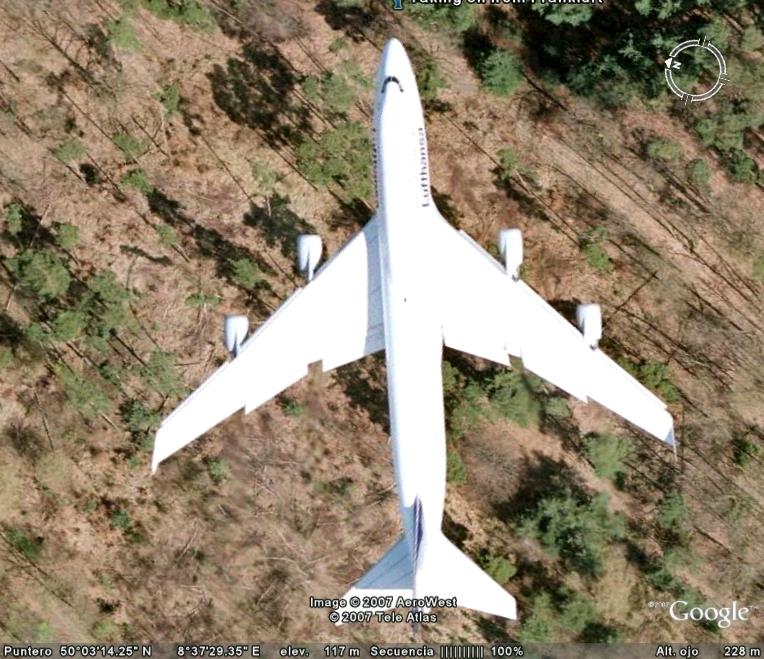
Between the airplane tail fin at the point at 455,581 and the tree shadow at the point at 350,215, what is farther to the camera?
the tree shadow at the point at 350,215

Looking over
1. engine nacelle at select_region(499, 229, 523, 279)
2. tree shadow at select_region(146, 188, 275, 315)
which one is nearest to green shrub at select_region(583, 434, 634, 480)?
engine nacelle at select_region(499, 229, 523, 279)

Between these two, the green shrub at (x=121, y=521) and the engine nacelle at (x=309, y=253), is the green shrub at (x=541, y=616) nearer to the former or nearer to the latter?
the engine nacelle at (x=309, y=253)

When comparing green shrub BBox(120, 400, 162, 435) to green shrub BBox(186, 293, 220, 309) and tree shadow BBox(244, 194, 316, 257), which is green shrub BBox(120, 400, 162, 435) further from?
tree shadow BBox(244, 194, 316, 257)

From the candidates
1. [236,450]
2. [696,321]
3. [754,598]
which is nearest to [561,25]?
[696,321]

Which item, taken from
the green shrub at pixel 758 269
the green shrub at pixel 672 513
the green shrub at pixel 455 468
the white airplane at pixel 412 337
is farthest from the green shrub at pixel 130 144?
the green shrub at pixel 672 513

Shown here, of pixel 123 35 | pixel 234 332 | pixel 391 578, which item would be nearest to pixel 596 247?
pixel 234 332
